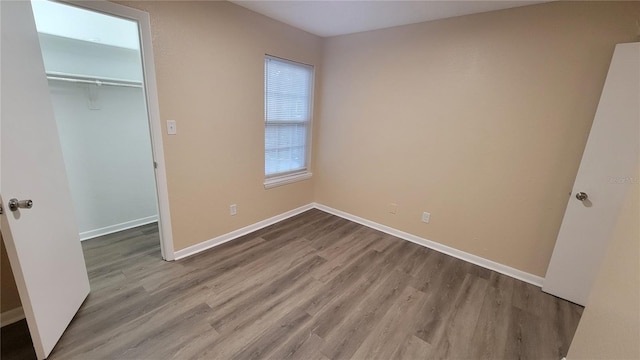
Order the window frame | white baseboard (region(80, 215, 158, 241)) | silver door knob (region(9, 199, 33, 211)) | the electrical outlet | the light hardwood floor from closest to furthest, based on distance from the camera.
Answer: silver door knob (region(9, 199, 33, 211)) → the light hardwood floor → white baseboard (region(80, 215, 158, 241)) → the window frame → the electrical outlet

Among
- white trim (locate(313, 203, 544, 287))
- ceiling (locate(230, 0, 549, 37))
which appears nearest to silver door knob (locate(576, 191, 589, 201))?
white trim (locate(313, 203, 544, 287))

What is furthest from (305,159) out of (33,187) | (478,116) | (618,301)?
(618,301)

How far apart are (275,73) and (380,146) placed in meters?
1.51

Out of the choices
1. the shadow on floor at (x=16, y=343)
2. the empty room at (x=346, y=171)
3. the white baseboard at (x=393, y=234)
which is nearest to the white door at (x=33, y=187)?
the empty room at (x=346, y=171)

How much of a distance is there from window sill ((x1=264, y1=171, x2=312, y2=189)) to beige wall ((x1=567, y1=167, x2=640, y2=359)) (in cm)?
284

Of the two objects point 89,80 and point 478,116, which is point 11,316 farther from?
point 478,116

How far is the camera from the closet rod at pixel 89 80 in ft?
7.49

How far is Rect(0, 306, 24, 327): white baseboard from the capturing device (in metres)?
1.64

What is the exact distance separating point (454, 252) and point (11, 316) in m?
3.61

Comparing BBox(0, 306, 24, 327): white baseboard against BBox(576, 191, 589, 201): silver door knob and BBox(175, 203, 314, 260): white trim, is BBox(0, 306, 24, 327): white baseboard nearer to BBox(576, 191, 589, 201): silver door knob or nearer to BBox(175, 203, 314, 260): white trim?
BBox(175, 203, 314, 260): white trim

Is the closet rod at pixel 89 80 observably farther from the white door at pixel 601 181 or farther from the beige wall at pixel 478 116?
the white door at pixel 601 181

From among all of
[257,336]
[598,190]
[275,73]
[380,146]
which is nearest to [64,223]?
[257,336]

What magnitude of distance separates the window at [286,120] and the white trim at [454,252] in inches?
37.2

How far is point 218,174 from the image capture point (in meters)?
2.65
